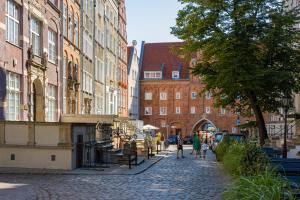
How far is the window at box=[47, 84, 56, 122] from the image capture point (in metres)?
28.7

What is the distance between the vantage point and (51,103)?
96.1 ft

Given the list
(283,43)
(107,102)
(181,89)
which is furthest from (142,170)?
(181,89)

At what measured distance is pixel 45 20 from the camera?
90.6 feet

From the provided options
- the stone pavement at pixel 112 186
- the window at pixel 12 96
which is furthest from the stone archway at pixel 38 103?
the stone pavement at pixel 112 186

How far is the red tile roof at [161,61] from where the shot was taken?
8088 cm

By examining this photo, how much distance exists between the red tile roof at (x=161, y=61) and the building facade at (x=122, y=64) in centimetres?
1818

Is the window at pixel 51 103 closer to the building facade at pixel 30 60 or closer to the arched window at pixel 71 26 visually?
the building facade at pixel 30 60

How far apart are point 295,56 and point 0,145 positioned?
14.1 meters

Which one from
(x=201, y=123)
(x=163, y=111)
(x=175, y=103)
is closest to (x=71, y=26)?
(x=175, y=103)

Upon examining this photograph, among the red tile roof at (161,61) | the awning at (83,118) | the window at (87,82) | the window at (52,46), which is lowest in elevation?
the awning at (83,118)

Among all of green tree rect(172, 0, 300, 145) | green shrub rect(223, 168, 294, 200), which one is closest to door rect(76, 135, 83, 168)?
green tree rect(172, 0, 300, 145)

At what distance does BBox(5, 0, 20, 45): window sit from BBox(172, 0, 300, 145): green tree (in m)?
7.77

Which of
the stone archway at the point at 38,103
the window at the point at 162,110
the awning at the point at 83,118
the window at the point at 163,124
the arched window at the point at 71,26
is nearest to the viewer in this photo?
the stone archway at the point at 38,103

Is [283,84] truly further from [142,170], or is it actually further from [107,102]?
[107,102]
